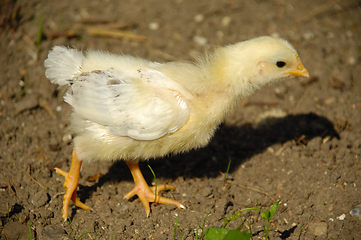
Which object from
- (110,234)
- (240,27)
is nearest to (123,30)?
(240,27)

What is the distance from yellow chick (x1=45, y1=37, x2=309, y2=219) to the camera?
2.59m

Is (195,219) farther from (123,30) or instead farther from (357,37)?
(357,37)

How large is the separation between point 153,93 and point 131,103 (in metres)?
0.21

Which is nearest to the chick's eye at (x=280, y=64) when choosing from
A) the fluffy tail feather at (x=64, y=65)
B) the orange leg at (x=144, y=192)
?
the orange leg at (x=144, y=192)

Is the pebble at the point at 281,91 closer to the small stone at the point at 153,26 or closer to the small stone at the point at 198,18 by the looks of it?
the small stone at the point at 198,18

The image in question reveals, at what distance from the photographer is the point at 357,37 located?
4.99 metres

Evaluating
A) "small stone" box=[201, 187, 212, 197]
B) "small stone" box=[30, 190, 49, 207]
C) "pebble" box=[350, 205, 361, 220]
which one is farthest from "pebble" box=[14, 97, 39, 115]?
"pebble" box=[350, 205, 361, 220]

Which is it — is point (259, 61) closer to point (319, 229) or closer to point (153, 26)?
point (319, 229)

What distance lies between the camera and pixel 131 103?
102 inches

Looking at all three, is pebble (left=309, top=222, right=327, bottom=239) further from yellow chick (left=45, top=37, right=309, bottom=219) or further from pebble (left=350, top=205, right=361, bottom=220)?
yellow chick (left=45, top=37, right=309, bottom=219)

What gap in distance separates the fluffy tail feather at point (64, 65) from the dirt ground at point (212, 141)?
229 mm

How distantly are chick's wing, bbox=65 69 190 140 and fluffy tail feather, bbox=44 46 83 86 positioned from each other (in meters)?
0.17

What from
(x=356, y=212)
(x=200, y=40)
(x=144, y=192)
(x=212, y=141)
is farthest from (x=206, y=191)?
(x=200, y=40)

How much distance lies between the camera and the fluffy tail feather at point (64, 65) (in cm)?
285
